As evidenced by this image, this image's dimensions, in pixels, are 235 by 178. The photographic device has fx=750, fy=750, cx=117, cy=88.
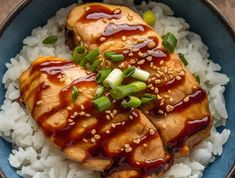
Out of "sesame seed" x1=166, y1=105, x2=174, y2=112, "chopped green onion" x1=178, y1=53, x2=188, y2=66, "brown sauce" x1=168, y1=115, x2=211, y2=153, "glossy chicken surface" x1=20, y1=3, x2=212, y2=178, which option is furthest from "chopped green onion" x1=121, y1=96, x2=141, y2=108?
"chopped green onion" x1=178, y1=53, x2=188, y2=66

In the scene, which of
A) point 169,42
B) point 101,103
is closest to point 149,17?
point 169,42

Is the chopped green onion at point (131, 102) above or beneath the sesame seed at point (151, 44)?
beneath

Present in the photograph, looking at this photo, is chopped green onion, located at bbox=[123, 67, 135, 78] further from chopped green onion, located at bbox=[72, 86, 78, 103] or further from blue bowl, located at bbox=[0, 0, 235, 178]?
blue bowl, located at bbox=[0, 0, 235, 178]

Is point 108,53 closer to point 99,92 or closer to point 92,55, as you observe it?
point 92,55

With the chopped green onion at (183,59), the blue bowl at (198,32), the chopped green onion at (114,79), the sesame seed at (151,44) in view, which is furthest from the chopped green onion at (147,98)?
the blue bowl at (198,32)

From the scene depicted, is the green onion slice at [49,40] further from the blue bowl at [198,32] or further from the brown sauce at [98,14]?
the brown sauce at [98,14]

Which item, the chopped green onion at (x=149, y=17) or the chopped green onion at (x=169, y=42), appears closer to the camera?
the chopped green onion at (x=169, y=42)
